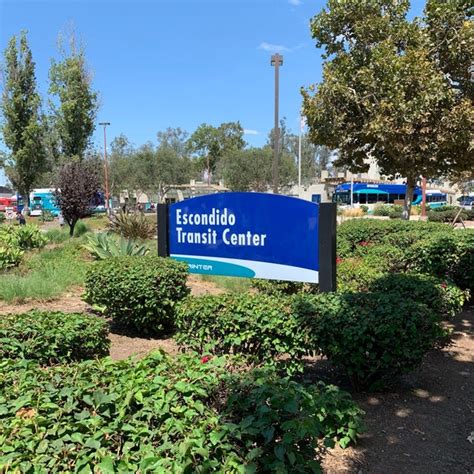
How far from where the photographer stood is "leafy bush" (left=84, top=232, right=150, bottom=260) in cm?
852

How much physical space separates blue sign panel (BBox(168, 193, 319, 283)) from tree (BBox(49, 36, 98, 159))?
18.2 meters

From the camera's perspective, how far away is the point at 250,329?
357 centimetres

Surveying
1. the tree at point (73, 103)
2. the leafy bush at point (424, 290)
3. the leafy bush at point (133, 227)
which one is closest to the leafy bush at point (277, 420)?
the leafy bush at point (424, 290)

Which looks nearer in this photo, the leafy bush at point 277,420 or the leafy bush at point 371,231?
the leafy bush at point 277,420

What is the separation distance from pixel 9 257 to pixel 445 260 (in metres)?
7.94

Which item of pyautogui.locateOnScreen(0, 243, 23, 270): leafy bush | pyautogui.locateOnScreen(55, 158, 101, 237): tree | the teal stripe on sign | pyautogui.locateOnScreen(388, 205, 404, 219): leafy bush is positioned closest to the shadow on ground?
the teal stripe on sign

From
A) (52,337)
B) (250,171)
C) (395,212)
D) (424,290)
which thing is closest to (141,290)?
(52,337)

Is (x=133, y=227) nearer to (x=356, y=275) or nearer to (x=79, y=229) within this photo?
(x=79, y=229)

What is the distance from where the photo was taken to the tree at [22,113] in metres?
22.8

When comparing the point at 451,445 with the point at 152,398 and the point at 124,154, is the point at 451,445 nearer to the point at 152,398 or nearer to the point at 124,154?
the point at 152,398

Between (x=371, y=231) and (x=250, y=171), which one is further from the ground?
(x=250, y=171)

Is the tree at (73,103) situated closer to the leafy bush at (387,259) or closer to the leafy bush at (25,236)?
the leafy bush at (25,236)

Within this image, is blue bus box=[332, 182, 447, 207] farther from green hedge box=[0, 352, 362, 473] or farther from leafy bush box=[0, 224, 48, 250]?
green hedge box=[0, 352, 362, 473]

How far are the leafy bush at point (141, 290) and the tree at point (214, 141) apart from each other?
77.3m
